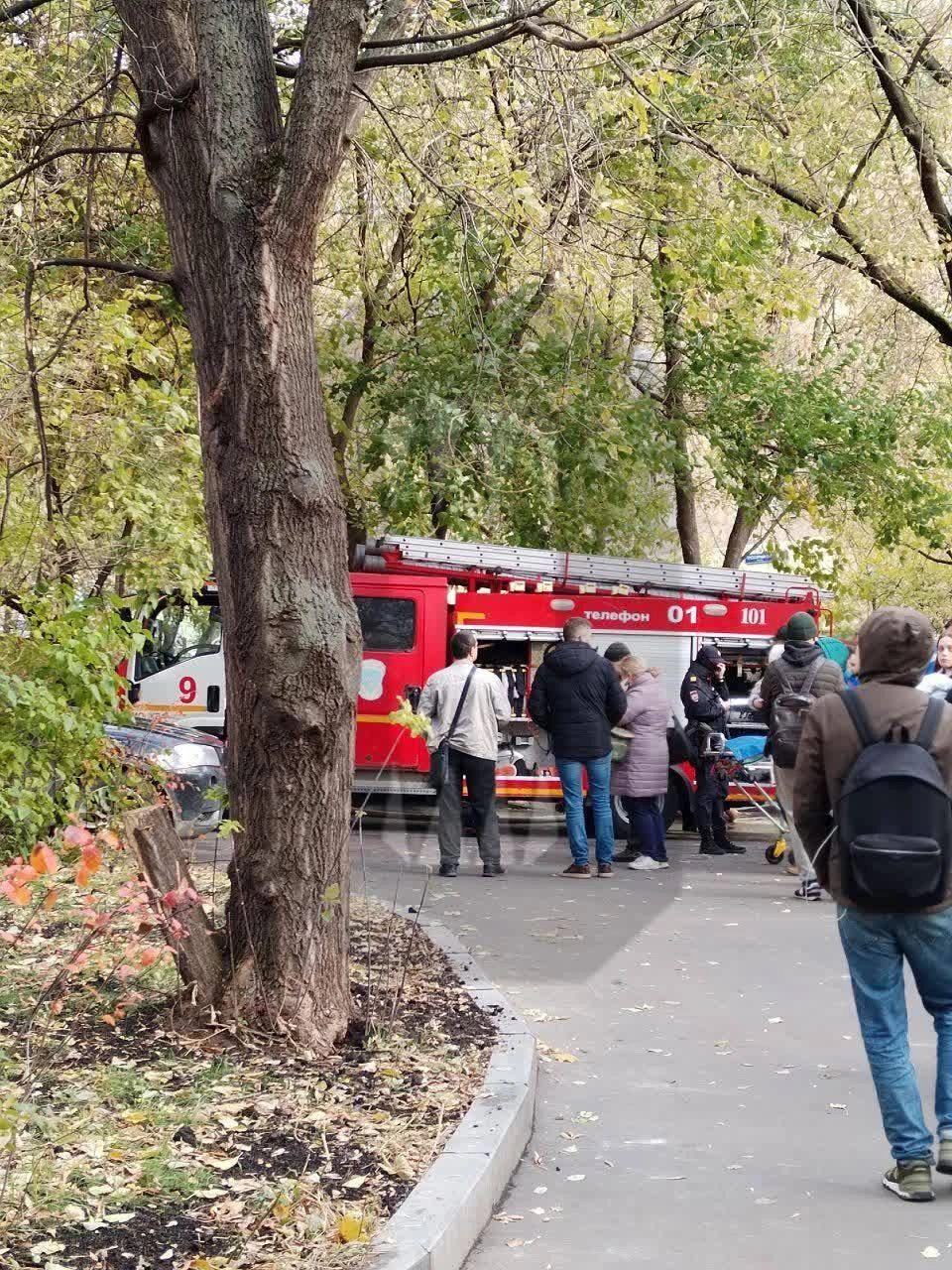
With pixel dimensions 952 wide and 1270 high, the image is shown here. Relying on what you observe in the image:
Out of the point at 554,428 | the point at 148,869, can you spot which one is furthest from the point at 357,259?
the point at 148,869

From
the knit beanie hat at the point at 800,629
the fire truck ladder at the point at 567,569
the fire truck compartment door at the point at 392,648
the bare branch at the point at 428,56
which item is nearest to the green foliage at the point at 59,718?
the bare branch at the point at 428,56

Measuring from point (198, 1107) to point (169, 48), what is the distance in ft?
14.2

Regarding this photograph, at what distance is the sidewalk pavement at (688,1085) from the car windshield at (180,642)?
5.84m

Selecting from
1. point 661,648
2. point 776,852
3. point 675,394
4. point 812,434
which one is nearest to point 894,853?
point 776,852

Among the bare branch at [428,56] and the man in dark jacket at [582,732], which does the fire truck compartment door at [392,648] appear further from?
the bare branch at [428,56]

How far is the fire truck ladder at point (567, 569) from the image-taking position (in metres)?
15.4

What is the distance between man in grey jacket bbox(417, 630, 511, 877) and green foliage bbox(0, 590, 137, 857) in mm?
2853

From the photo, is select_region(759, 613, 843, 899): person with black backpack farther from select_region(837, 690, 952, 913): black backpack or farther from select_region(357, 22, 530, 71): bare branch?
select_region(837, 690, 952, 913): black backpack

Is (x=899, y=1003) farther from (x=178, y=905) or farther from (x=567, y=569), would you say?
(x=567, y=569)

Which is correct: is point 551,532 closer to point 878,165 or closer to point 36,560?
point 878,165

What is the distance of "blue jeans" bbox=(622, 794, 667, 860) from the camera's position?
12555 millimetres

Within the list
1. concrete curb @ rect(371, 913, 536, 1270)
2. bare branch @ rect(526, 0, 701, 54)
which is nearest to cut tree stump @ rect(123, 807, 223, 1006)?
concrete curb @ rect(371, 913, 536, 1270)

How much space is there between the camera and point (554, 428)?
56.6 ft

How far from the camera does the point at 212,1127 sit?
4969 mm
